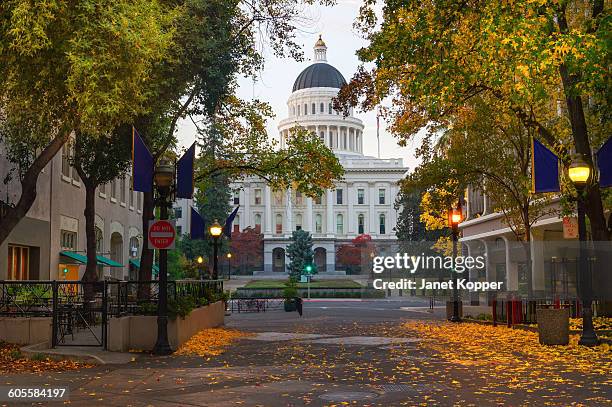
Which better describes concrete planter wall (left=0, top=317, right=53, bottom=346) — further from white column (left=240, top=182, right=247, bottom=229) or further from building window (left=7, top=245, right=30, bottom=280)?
white column (left=240, top=182, right=247, bottom=229)

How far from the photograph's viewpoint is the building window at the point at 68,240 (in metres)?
32.7

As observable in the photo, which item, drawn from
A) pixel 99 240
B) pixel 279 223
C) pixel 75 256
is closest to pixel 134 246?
pixel 99 240

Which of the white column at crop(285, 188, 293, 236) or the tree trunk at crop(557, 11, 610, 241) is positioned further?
the white column at crop(285, 188, 293, 236)

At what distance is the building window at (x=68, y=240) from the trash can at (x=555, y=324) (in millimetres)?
21406

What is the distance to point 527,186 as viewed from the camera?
2727 cm

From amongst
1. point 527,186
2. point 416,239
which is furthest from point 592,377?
point 416,239

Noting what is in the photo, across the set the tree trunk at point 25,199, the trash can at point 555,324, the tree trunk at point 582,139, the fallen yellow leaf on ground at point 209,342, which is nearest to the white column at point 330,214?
the fallen yellow leaf on ground at point 209,342

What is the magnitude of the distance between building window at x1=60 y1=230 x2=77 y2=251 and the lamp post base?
1671cm

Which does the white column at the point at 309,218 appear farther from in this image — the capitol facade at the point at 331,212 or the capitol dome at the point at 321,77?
the capitol dome at the point at 321,77

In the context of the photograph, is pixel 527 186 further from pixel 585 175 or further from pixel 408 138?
pixel 585 175

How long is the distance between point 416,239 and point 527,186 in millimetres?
66350

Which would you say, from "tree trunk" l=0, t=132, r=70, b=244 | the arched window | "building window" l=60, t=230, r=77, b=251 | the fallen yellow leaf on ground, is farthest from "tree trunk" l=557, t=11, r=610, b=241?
the arched window

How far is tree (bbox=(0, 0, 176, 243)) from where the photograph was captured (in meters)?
14.3

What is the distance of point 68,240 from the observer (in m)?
33.6
